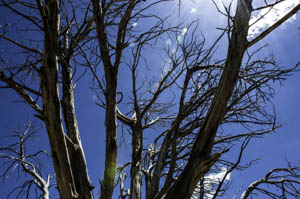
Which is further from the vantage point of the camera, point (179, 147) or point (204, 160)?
point (179, 147)

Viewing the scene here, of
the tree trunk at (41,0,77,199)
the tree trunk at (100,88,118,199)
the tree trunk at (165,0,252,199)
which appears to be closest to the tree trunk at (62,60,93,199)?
the tree trunk at (100,88,118,199)

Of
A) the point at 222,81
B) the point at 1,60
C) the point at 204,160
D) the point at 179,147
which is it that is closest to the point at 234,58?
the point at 222,81

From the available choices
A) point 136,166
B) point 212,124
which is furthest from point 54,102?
point 136,166

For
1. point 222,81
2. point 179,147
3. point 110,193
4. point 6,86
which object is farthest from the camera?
point 179,147

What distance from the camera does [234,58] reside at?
163cm

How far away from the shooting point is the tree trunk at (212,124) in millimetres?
1519

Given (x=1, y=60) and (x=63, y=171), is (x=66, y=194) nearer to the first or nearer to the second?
(x=63, y=171)

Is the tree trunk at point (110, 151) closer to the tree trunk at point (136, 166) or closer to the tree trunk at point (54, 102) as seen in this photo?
the tree trunk at point (54, 102)

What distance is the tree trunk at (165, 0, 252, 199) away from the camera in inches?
59.8

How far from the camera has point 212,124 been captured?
1.57 meters

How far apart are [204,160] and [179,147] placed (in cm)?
274

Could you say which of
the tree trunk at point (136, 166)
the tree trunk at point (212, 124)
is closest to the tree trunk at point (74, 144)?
the tree trunk at point (136, 166)

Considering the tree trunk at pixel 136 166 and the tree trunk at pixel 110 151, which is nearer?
the tree trunk at pixel 110 151

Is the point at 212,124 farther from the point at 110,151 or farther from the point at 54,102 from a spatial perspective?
the point at 54,102
